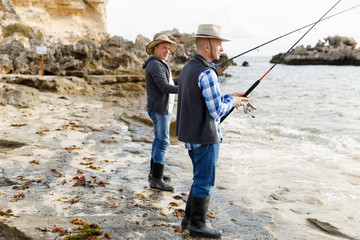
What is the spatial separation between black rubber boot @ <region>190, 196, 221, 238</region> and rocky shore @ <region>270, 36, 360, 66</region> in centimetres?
7369

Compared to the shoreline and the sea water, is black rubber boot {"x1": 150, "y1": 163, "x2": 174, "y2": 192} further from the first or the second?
the sea water

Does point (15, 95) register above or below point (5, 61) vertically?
below

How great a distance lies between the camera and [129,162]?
18.4 ft

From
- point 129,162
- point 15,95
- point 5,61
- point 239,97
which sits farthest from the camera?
point 5,61

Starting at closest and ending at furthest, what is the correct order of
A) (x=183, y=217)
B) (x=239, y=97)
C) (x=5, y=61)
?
(x=239, y=97) < (x=183, y=217) < (x=5, y=61)

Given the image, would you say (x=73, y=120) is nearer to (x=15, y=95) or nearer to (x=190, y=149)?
(x=15, y=95)

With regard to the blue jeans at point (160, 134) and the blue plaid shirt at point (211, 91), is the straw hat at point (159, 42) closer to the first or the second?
the blue jeans at point (160, 134)

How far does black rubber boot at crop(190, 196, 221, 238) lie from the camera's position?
3162 mm

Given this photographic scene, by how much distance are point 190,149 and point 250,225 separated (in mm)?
1260

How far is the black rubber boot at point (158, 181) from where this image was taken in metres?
4.38

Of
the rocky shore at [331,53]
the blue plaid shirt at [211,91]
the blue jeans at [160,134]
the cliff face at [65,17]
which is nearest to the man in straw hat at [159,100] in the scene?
the blue jeans at [160,134]

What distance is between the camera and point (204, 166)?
9.97 feet

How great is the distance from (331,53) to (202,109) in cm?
7645

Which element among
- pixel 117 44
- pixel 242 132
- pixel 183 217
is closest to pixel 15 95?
pixel 242 132
